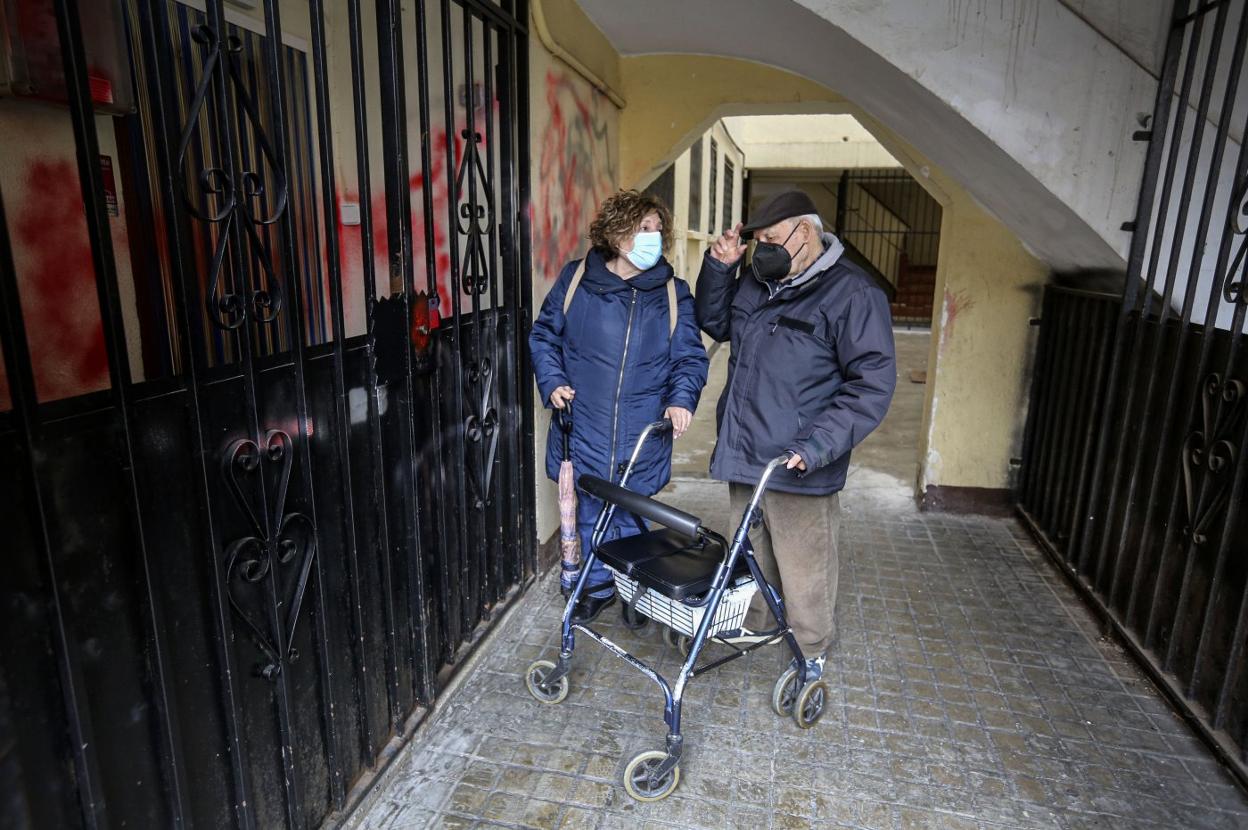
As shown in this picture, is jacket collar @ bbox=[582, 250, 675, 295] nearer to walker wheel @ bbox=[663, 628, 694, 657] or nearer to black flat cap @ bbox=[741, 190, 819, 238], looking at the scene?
black flat cap @ bbox=[741, 190, 819, 238]

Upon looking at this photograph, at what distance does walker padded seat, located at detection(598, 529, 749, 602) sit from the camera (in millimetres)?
2551

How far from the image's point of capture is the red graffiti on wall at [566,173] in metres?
3.80

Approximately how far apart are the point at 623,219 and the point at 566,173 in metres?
1.11

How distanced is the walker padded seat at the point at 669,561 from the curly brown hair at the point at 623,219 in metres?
1.27

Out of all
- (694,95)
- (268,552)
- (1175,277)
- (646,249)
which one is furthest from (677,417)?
(694,95)

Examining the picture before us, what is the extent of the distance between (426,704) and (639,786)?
2.91ft

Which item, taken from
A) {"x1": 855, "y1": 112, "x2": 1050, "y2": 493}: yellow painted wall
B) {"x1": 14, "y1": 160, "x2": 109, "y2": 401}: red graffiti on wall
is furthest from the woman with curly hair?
{"x1": 855, "y1": 112, "x2": 1050, "y2": 493}: yellow painted wall

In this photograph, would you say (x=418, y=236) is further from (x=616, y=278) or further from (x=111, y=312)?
(x=111, y=312)

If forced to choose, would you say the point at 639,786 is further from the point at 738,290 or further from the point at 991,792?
the point at 738,290

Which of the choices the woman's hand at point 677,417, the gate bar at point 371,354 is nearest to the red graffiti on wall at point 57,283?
the gate bar at point 371,354

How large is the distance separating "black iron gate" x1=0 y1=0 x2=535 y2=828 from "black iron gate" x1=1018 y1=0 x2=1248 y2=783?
289 centimetres

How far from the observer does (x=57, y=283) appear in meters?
1.60

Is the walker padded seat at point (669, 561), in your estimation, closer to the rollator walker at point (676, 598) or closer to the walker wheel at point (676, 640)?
the rollator walker at point (676, 598)

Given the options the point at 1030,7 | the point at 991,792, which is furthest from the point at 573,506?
the point at 1030,7
